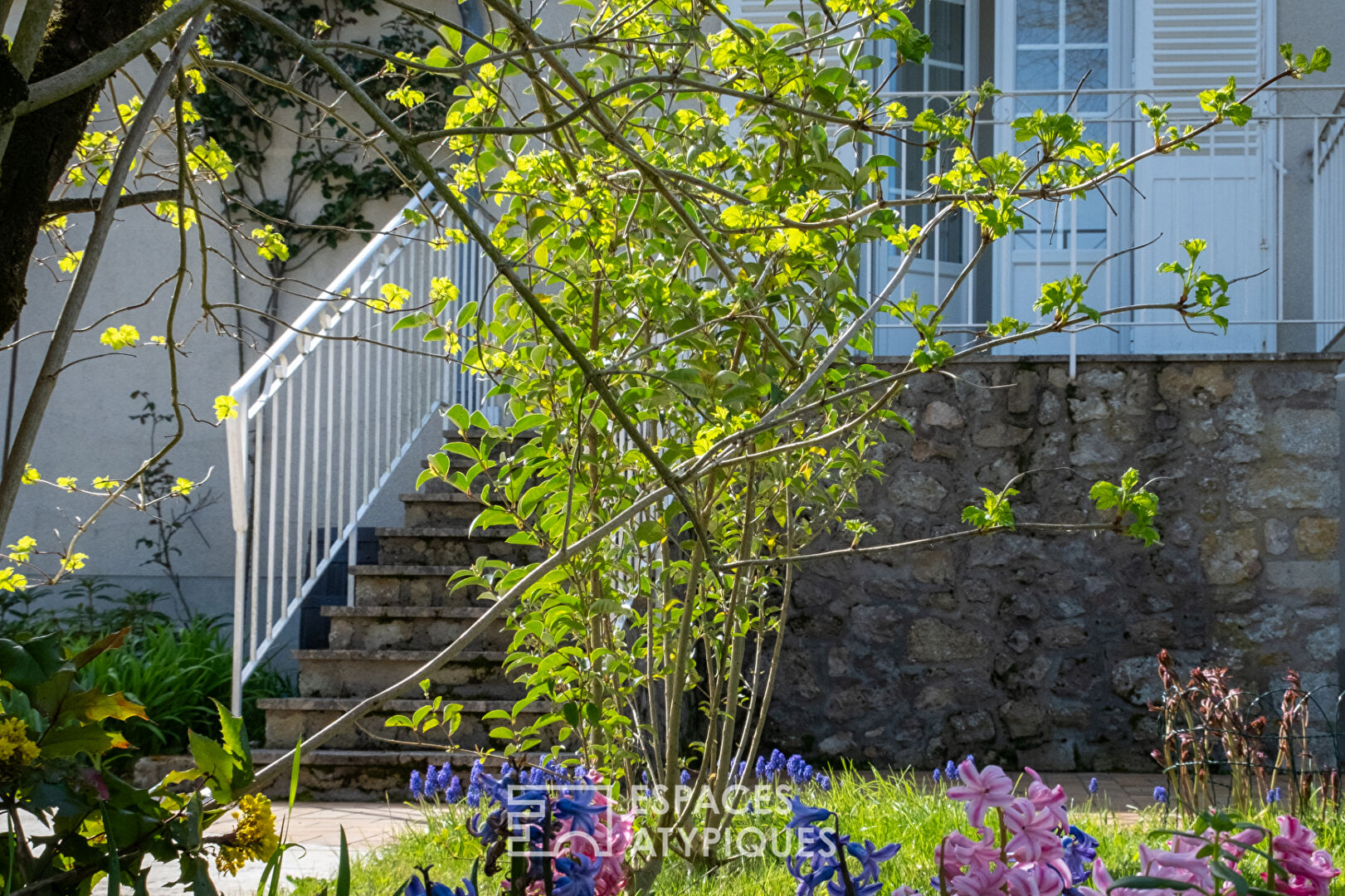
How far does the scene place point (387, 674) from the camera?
420 centimetres

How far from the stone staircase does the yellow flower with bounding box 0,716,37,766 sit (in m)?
2.72

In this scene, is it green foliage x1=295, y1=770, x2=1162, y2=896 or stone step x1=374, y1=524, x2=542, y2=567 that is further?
stone step x1=374, y1=524, x2=542, y2=567

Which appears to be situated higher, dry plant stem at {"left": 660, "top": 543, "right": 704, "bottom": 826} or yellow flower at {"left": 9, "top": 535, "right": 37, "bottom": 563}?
Result: yellow flower at {"left": 9, "top": 535, "right": 37, "bottom": 563}

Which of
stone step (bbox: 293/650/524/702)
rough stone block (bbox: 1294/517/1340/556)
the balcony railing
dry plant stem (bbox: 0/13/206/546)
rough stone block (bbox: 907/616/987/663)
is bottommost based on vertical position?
stone step (bbox: 293/650/524/702)

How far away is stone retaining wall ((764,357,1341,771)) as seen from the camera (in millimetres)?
4570

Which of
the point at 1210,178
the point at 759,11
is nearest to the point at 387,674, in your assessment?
the point at 759,11

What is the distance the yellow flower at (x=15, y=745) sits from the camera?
34.5 inches

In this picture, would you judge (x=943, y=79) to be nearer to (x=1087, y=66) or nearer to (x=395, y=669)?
(x=1087, y=66)

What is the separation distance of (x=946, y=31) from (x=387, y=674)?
418 centimetres

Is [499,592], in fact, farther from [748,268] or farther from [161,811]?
Result: [161,811]

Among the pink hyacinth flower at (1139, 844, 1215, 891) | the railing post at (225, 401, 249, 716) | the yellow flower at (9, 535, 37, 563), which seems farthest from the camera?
the railing post at (225, 401, 249, 716)

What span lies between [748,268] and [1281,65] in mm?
4380

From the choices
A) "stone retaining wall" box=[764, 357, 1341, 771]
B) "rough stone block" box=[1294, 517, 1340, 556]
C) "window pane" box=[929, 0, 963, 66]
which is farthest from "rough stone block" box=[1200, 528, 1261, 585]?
"window pane" box=[929, 0, 963, 66]

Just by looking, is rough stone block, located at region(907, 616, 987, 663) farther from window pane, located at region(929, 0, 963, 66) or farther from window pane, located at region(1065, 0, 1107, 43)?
window pane, located at region(1065, 0, 1107, 43)
